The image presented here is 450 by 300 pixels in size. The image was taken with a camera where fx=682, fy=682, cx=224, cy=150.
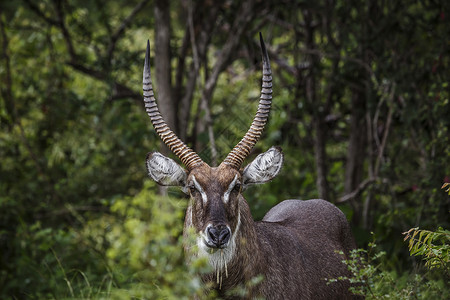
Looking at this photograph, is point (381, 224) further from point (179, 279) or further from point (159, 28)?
point (179, 279)

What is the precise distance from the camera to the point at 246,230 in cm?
481

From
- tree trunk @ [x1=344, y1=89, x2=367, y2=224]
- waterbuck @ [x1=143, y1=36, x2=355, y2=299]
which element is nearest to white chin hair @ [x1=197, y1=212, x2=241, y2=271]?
waterbuck @ [x1=143, y1=36, x2=355, y2=299]

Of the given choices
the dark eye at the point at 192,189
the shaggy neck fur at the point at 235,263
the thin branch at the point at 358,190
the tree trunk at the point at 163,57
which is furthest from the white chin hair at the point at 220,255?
the thin branch at the point at 358,190

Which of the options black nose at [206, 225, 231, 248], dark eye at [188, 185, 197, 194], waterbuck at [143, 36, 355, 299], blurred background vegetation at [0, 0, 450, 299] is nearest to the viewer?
black nose at [206, 225, 231, 248]

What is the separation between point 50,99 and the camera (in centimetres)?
1050

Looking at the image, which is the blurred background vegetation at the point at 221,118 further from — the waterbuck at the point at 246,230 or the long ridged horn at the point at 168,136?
the long ridged horn at the point at 168,136

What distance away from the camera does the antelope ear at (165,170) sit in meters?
5.05

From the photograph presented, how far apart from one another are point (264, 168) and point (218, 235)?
0.97 metres

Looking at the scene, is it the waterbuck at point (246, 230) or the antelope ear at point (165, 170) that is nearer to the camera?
the waterbuck at point (246, 230)

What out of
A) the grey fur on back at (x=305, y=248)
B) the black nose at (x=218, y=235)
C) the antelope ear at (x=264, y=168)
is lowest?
the grey fur on back at (x=305, y=248)

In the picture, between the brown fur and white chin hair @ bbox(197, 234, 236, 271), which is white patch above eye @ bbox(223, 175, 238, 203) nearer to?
the brown fur

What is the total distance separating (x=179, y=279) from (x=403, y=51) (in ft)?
19.4

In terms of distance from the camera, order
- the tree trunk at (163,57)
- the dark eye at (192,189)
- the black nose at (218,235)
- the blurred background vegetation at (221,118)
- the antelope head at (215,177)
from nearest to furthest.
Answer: the black nose at (218,235), the antelope head at (215,177), the dark eye at (192,189), the blurred background vegetation at (221,118), the tree trunk at (163,57)

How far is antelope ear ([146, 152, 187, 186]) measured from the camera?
505 centimetres
